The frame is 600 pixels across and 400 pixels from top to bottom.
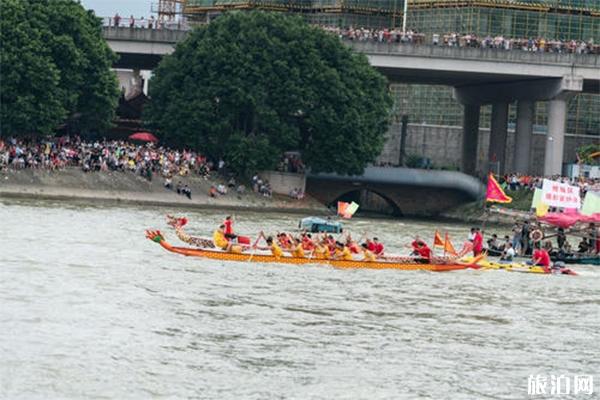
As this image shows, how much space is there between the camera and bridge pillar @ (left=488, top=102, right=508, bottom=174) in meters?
130

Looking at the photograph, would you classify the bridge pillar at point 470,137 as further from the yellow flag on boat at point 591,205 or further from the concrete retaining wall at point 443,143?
the yellow flag on boat at point 591,205

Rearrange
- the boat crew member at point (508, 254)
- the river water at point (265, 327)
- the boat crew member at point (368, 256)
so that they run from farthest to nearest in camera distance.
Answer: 1. the boat crew member at point (508, 254)
2. the boat crew member at point (368, 256)
3. the river water at point (265, 327)

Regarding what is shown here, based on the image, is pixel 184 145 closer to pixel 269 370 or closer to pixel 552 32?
pixel 552 32

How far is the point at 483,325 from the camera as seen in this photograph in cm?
5328

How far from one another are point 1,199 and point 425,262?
97.2 feet

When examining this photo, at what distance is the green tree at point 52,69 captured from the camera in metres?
103

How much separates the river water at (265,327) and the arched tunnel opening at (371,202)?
5672 cm

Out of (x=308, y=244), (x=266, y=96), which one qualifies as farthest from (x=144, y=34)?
(x=308, y=244)

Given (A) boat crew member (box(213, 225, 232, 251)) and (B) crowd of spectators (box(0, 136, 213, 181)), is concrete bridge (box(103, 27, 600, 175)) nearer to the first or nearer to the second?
(B) crowd of spectators (box(0, 136, 213, 181))

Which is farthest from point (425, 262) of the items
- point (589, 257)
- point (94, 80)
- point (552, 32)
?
point (552, 32)

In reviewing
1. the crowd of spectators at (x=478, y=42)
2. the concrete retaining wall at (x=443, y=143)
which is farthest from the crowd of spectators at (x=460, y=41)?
the concrete retaining wall at (x=443, y=143)

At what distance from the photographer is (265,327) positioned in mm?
49062

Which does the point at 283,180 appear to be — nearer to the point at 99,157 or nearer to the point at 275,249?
the point at 99,157

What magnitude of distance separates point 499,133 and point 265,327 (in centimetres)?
8377
